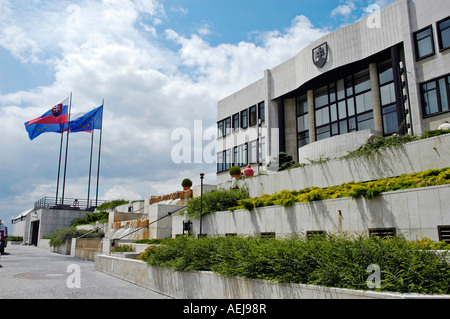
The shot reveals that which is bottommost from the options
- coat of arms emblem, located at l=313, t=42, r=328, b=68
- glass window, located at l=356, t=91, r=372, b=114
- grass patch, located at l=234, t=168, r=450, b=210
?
grass patch, located at l=234, t=168, r=450, b=210

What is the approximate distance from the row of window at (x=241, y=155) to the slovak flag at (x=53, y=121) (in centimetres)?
1975

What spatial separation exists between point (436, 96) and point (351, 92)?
7.72m

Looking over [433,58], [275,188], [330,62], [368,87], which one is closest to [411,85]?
[433,58]

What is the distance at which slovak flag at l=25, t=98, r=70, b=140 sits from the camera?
4353 cm

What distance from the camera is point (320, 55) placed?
94.0ft

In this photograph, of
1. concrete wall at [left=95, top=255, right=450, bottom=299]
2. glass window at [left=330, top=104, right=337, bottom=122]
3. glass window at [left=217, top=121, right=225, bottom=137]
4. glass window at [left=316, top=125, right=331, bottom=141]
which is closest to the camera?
concrete wall at [left=95, top=255, right=450, bottom=299]

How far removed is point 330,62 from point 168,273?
69.7 feet

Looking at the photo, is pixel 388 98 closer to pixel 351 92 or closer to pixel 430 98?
pixel 351 92

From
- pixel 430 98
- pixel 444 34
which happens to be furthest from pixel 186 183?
pixel 444 34

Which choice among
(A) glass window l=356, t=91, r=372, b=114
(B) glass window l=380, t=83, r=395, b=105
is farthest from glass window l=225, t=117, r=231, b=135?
(B) glass window l=380, t=83, r=395, b=105

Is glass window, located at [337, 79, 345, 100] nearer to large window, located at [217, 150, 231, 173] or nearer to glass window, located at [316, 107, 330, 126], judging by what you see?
glass window, located at [316, 107, 330, 126]

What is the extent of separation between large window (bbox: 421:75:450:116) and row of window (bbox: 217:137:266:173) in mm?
15066

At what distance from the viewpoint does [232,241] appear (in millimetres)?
10953
